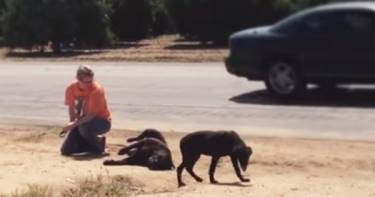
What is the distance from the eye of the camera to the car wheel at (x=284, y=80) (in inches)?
647

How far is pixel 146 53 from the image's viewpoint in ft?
96.4

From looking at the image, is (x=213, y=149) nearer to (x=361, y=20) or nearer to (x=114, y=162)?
(x=114, y=162)

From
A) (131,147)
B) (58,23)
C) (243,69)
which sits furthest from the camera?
(58,23)

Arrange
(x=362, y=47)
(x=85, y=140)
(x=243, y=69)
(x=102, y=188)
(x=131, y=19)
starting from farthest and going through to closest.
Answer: (x=131, y=19), (x=243, y=69), (x=362, y=47), (x=85, y=140), (x=102, y=188)

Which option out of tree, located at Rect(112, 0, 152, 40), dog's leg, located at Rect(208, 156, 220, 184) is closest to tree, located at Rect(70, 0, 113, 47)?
tree, located at Rect(112, 0, 152, 40)

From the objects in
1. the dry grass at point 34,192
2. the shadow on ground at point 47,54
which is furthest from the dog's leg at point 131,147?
the shadow on ground at point 47,54

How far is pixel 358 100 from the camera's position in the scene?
16125mm

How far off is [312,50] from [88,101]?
18.5 ft

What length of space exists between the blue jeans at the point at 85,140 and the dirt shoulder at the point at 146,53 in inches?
536

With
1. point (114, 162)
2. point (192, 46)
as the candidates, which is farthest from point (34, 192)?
point (192, 46)

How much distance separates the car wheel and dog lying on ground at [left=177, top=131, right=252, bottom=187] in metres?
6.73

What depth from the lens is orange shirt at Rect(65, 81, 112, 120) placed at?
38.7ft

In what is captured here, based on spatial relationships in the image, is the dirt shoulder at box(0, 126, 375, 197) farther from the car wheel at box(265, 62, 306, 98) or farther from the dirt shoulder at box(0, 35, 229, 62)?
the dirt shoulder at box(0, 35, 229, 62)

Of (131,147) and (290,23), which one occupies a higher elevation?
(290,23)
